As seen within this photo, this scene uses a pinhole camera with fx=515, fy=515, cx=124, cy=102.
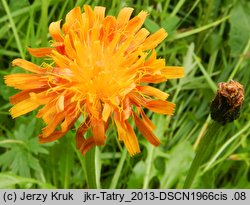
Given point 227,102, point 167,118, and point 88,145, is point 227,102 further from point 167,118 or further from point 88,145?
point 167,118

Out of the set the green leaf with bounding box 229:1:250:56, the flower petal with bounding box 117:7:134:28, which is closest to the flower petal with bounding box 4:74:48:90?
the flower petal with bounding box 117:7:134:28

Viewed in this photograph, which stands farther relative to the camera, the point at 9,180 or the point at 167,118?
the point at 167,118

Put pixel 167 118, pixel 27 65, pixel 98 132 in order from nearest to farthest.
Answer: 1. pixel 98 132
2. pixel 27 65
3. pixel 167 118

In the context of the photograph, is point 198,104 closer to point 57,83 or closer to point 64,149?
point 64,149

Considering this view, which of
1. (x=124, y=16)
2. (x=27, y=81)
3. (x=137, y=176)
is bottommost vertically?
(x=137, y=176)

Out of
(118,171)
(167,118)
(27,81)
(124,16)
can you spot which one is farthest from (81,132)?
(167,118)

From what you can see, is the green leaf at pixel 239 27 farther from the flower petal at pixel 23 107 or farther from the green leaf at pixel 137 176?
the flower petal at pixel 23 107

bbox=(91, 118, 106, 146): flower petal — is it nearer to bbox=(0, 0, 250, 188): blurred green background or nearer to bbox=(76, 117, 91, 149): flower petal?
bbox=(76, 117, 91, 149): flower petal
